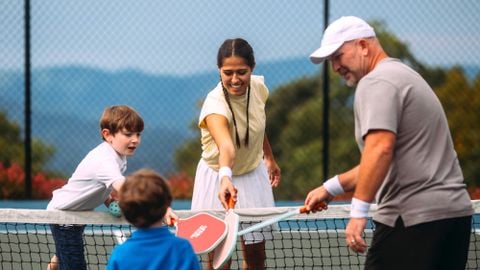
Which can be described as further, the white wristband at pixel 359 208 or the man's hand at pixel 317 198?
the man's hand at pixel 317 198

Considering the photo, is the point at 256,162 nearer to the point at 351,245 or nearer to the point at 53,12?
the point at 351,245

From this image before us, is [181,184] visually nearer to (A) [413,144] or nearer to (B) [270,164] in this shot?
(B) [270,164]

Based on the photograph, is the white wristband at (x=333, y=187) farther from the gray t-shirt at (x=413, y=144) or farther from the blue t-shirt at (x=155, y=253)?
the blue t-shirt at (x=155, y=253)

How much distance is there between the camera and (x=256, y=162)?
5.75 m

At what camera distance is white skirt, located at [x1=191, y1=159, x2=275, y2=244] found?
5734mm

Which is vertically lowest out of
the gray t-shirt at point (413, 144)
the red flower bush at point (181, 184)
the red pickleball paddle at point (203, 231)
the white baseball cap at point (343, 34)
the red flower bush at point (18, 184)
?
the red flower bush at point (181, 184)

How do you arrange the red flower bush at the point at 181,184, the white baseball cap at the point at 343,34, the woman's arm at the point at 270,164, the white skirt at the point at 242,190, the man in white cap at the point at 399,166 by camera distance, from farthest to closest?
the red flower bush at the point at 181,184 < the woman's arm at the point at 270,164 < the white skirt at the point at 242,190 < the white baseball cap at the point at 343,34 < the man in white cap at the point at 399,166

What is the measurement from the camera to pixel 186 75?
12.0 m

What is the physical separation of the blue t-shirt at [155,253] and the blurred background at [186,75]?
740 cm

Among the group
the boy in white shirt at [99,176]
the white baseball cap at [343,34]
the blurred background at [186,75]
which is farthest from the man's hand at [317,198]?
the blurred background at [186,75]

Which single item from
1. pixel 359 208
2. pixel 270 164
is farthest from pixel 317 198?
pixel 270 164

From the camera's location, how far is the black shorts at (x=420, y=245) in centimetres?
424

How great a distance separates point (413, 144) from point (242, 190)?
5.44 feet

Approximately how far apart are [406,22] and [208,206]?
6744mm
